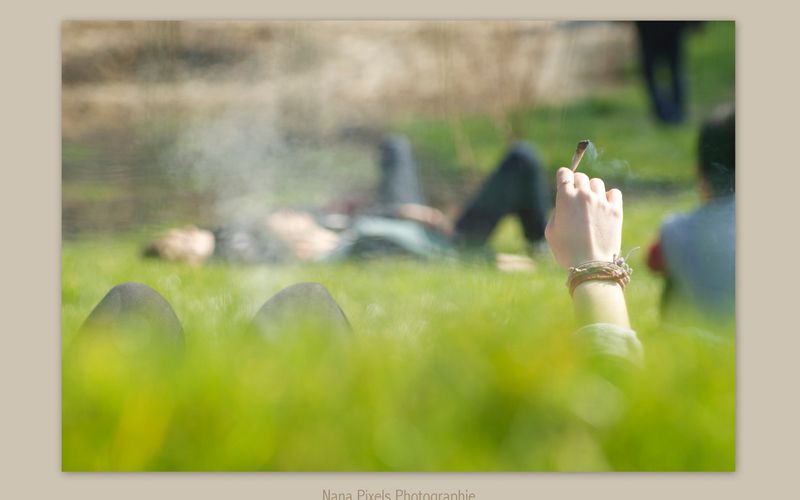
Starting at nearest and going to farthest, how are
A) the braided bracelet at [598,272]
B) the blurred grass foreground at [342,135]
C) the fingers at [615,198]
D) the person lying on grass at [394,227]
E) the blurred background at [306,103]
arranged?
the braided bracelet at [598,272], the fingers at [615,198], the blurred grass foreground at [342,135], the blurred background at [306,103], the person lying on grass at [394,227]

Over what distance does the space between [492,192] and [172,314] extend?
2691 mm

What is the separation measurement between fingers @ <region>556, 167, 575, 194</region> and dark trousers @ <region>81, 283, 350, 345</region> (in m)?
0.55

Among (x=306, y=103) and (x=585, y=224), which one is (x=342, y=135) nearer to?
(x=306, y=103)

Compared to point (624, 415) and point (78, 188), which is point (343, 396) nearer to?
point (624, 415)

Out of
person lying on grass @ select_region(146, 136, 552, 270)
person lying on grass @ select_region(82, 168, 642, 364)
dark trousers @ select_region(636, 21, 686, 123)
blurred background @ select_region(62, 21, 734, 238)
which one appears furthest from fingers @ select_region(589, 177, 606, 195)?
person lying on grass @ select_region(146, 136, 552, 270)

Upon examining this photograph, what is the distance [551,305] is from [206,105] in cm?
167

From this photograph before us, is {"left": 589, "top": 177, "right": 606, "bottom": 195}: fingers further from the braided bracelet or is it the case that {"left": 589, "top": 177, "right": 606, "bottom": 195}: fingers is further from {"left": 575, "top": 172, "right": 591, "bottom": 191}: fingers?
the braided bracelet

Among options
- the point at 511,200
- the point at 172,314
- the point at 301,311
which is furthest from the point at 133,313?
the point at 511,200

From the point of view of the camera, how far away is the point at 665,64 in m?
4.23

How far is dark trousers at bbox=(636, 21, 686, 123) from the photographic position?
3.97 meters

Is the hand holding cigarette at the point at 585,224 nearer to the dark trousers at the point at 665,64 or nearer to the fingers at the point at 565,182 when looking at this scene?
the fingers at the point at 565,182

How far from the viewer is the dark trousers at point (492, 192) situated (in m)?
4.60

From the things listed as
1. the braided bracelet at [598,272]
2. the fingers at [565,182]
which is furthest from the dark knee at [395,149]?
the braided bracelet at [598,272]

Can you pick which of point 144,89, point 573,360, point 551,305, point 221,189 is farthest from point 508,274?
point 573,360
